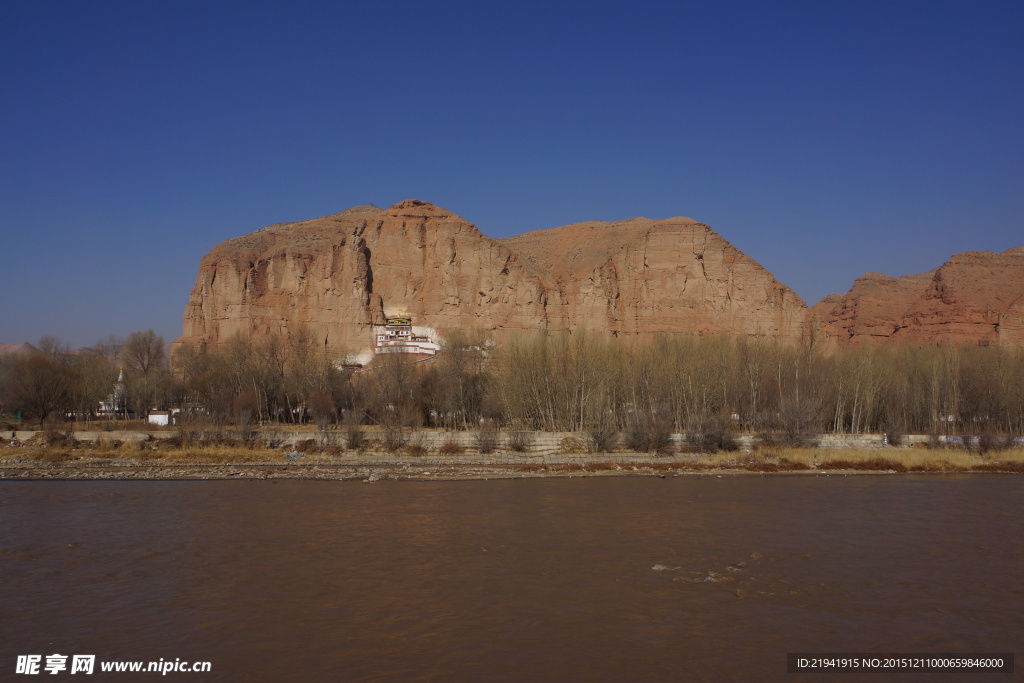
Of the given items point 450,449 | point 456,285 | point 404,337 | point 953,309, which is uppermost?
point 456,285

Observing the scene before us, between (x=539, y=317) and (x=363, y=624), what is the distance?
77263 millimetres

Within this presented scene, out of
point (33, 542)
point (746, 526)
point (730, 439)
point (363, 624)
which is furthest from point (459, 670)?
point (730, 439)

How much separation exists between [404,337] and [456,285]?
10.8m

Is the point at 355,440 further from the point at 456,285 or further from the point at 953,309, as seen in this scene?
the point at 953,309

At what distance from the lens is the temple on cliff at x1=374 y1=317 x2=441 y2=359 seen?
7750 centimetres

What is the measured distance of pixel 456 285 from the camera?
85.7 metres

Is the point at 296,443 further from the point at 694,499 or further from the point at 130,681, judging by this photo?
the point at 130,681

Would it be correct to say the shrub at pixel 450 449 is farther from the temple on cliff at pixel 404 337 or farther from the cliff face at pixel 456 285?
the cliff face at pixel 456 285

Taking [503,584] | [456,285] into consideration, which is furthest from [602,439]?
[456,285]

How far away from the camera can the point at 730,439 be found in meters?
34.0

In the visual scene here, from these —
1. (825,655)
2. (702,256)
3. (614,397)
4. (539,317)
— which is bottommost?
(825,655)

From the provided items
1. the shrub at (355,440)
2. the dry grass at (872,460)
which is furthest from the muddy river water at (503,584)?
the shrub at (355,440)

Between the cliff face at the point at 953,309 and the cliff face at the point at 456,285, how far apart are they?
12137 millimetres

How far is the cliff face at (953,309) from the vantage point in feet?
252
